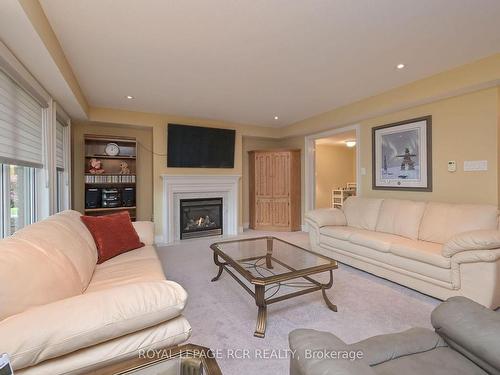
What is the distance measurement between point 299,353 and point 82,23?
2565mm

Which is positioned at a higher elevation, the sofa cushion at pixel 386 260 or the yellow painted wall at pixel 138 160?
the yellow painted wall at pixel 138 160

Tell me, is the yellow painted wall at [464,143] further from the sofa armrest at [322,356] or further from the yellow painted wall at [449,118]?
the sofa armrest at [322,356]

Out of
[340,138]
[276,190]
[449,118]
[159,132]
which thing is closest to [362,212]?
[449,118]

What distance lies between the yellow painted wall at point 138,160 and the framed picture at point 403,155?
4024mm

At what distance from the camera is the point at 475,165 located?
278 cm

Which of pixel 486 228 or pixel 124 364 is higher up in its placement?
pixel 486 228

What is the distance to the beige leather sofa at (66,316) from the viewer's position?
82 cm

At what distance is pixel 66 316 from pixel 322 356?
907 mm

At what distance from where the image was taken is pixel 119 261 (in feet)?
6.97

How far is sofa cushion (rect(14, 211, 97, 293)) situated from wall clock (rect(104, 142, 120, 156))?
246 centimetres

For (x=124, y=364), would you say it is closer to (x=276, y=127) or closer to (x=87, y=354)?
(x=87, y=354)

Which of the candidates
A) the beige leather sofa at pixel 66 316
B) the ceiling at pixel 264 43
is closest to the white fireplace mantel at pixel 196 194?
the ceiling at pixel 264 43

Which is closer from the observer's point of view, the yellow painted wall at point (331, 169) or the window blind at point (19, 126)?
the window blind at point (19, 126)

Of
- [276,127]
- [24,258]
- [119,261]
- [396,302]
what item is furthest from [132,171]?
[396,302]
